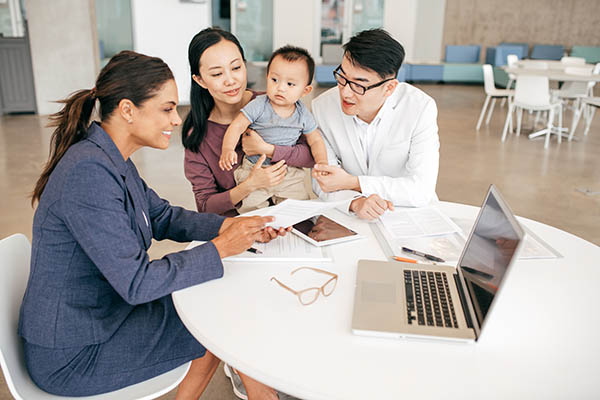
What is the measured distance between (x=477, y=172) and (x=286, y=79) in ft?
13.3

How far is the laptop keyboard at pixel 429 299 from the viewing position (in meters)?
1.25

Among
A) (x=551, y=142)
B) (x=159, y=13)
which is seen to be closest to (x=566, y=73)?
(x=551, y=142)

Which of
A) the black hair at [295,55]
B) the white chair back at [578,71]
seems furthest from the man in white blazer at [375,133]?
the white chair back at [578,71]

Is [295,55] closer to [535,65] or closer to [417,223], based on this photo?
[417,223]

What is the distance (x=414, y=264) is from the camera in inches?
60.9

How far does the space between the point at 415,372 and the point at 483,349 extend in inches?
8.0

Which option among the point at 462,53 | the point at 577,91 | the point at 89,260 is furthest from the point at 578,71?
the point at 89,260

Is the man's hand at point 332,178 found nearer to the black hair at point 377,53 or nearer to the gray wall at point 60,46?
the black hair at point 377,53

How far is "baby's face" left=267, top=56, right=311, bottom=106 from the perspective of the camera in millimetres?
2184

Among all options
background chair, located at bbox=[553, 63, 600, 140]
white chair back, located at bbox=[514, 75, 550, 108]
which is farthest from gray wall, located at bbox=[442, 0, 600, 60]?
white chair back, located at bbox=[514, 75, 550, 108]

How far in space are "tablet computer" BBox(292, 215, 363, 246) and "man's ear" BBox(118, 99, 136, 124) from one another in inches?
26.4

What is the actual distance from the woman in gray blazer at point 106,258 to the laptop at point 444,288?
0.44m

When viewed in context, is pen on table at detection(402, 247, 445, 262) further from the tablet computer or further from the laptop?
the tablet computer

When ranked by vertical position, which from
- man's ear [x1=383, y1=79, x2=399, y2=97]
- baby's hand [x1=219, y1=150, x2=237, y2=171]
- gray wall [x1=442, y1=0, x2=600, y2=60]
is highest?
gray wall [x1=442, y1=0, x2=600, y2=60]
